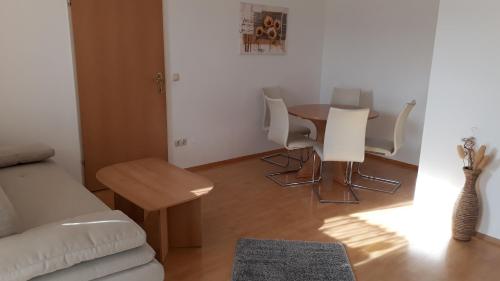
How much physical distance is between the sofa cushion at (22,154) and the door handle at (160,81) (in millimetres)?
1333

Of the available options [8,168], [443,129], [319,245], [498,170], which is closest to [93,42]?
[8,168]

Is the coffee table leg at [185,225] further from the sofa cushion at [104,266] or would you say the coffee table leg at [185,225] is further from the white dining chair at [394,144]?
the white dining chair at [394,144]

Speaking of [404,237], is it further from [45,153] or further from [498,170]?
[45,153]

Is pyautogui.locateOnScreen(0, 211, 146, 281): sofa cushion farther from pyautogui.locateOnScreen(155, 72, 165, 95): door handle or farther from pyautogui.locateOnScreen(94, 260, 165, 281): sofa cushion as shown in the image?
pyautogui.locateOnScreen(155, 72, 165, 95): door handle

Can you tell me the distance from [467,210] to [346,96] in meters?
2.27

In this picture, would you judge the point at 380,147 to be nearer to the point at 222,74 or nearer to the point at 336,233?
the point at 336,233

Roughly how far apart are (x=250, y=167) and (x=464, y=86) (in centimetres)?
246

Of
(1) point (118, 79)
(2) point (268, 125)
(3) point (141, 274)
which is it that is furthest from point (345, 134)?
(3) point (141, 274)

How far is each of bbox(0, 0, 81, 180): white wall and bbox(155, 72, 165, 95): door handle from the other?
81 centimetres

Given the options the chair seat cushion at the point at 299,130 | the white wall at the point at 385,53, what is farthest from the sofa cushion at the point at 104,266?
the white wall at the point at 385,53

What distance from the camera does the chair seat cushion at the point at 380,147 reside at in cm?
378

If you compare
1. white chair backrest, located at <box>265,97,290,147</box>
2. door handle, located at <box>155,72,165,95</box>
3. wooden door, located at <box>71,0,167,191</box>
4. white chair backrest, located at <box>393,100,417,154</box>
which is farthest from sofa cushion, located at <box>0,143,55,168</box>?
white chair backrest, located at <box>393,100,417,154</box>

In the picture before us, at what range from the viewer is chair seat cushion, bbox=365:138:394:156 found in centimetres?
378

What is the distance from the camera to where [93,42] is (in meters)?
3.47
